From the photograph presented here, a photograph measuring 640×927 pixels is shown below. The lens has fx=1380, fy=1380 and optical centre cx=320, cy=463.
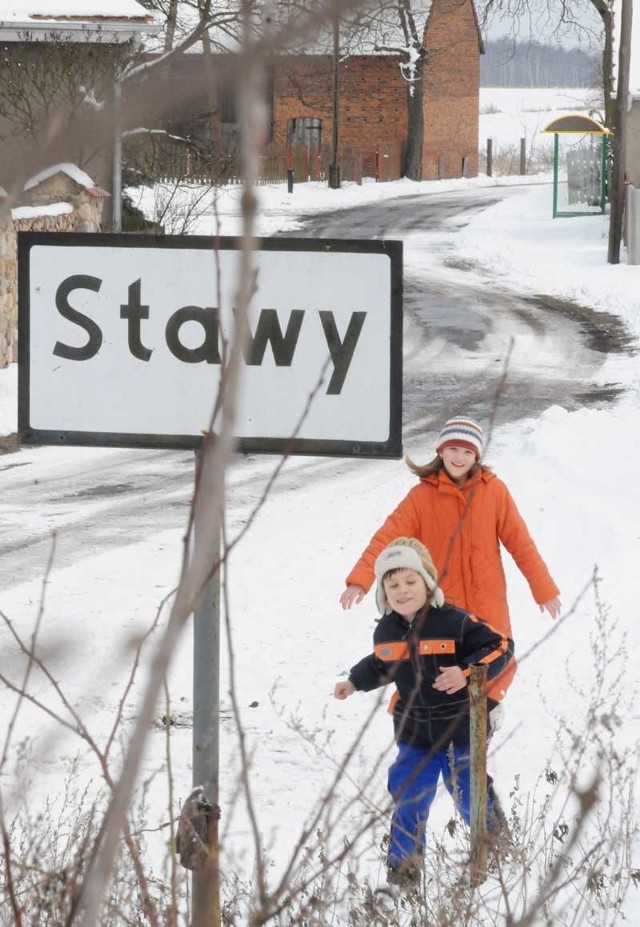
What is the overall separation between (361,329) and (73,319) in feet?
1.64

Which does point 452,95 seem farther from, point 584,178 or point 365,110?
point 584,178

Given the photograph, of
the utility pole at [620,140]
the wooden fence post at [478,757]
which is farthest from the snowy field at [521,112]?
the wooden fence post at [478,757]

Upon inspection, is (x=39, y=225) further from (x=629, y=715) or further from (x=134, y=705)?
(x=629, y=715)

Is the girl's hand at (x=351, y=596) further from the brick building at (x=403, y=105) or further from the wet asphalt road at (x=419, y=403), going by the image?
the brick building at (x=403, y=105)

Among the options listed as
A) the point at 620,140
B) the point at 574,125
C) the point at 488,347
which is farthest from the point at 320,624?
the point at 574,125

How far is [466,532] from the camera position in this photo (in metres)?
4.64

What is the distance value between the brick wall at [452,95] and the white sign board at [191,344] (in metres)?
49.3

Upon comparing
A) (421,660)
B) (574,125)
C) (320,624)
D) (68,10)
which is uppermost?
(68,10)

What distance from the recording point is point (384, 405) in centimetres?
240

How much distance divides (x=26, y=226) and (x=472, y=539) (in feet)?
35.7

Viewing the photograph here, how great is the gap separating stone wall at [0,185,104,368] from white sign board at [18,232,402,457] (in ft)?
31.4

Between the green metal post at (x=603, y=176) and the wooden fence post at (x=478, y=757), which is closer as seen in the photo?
the wooden fence post at (x=478, y=757)

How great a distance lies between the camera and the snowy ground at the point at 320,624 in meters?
4.84

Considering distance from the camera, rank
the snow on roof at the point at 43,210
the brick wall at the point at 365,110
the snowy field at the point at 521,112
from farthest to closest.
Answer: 1. the snowy field at the point at 521,112
2. the brick wall at the point at 365,110
3. the snow on roof at the point at 43,210
